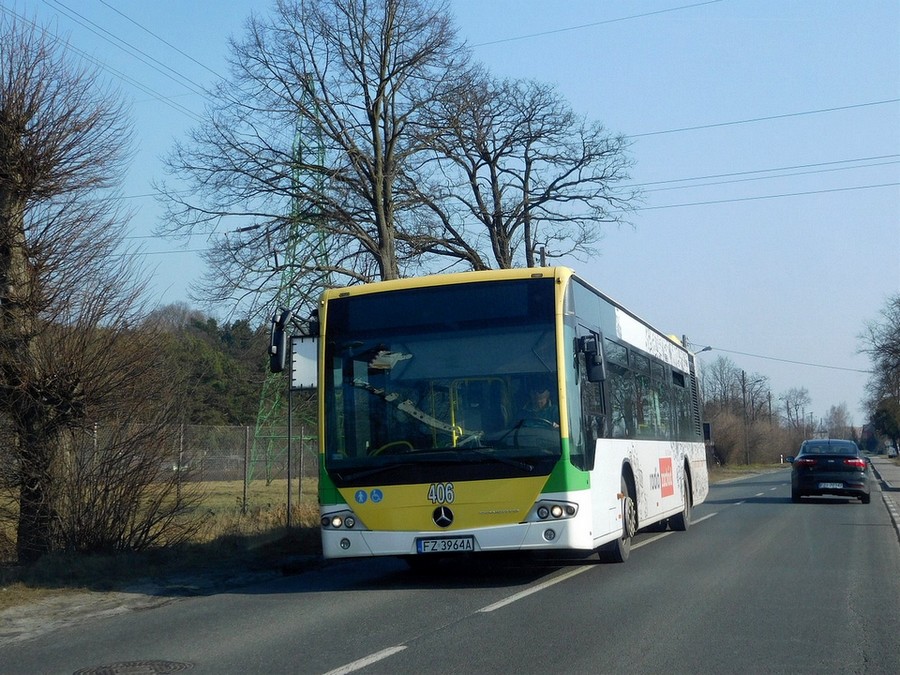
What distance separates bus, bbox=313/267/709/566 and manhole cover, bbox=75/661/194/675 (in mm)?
3596

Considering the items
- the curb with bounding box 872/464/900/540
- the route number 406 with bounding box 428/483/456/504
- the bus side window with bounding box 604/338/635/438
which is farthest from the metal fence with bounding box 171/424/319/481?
the curb with bounding box 872/464/900/540

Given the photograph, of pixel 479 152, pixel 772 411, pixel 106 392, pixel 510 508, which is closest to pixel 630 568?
pixel 510 508

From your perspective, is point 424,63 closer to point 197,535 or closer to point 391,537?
point 197,535

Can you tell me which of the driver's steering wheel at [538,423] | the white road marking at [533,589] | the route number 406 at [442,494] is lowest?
the white road marking at [533,589]

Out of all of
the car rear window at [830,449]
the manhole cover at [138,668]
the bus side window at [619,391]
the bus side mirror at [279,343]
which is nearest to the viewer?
the manhole cover at [138,668]

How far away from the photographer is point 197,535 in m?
16.3

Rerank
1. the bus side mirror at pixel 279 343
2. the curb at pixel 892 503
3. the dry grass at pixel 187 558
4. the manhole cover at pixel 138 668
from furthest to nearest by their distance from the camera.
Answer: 1. the curb at pixel 892 503
2. the dry grass at pixel 187 558
3. the bus side mirror at pixel 279 343
4. the manhole cover at pixel 138 668

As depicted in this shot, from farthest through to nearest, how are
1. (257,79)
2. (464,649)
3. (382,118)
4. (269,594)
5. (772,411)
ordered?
(772,411), (382,118), (257,79), (269,594), (464,649)

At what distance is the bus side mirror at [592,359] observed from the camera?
11102 millimetres

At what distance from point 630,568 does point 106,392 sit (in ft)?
22.7

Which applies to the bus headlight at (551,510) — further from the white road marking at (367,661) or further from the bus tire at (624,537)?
the white road marking at (367,661)

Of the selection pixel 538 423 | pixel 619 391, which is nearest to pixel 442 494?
pixel 538 423

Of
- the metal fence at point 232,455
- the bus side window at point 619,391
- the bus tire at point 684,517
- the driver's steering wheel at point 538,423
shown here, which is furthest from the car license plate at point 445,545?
the bus tire at point 684,517

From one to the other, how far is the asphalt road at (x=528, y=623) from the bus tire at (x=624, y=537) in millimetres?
217
